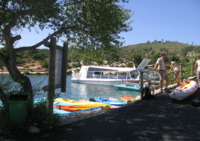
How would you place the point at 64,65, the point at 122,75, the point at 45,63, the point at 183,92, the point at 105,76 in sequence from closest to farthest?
the point at 64,65
the point at 183,92
the point at 122,75
the point at 105,76
the point at 45,63

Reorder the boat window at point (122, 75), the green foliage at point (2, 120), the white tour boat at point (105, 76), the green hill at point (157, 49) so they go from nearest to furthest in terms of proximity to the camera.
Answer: the green foliage at point (2, 120)
the white tour boat at point (105, 76)
the boat window at point (122, 75)
the green hill at point (157, 49)

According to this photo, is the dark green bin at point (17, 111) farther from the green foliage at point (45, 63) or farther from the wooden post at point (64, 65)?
the green foliage at point (45, 63)

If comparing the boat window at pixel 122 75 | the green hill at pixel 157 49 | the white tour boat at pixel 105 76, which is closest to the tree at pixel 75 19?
the white tour boat at pixel 105 76

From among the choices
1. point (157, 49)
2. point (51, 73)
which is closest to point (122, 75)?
point (51, 73)

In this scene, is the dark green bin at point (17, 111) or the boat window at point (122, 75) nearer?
the dark green bin at point (17, 111)

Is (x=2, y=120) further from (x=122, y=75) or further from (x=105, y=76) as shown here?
(x=105, y=76)

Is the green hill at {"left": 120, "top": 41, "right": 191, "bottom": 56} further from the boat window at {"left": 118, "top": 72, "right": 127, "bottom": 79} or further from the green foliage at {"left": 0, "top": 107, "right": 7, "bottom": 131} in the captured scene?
the green foliage at {"left": 0, "top": 107, "right": 7, "bottom": 131}

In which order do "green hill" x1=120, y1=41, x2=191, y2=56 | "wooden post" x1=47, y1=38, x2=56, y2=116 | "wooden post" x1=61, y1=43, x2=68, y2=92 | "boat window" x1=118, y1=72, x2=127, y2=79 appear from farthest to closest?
1. "green hill" x1=120, y1=41, x2=191, y2=56
2. "boat window" x1=118, y1=72, x2=127, y2=79
3. "wooden post" x1=61, y1=43, x2=68, y2=92
4. "wooden post" x1=47, y1=38, x2=56, y2=116

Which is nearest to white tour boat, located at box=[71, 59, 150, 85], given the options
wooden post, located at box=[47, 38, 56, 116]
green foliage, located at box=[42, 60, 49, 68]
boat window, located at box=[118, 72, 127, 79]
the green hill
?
boat window, located at box=[118, 72, 127, 79]

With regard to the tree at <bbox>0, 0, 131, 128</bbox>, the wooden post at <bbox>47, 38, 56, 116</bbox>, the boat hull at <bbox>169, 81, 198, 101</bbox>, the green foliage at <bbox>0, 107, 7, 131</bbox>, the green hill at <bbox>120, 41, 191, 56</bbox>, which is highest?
the green hill at <bbox>120, 41, 191, 56</bbox>

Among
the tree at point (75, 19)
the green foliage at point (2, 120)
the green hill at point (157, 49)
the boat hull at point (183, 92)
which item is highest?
the green hill at point (157, 49)

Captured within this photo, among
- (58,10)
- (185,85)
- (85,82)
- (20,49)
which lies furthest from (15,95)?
(85,82)

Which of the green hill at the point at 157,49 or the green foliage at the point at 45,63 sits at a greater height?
the green hill at the point at 157,49

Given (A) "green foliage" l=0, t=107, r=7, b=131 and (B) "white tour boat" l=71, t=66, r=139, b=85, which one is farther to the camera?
(B) "white tour boat" l=71, t=66, r=139, b=85
